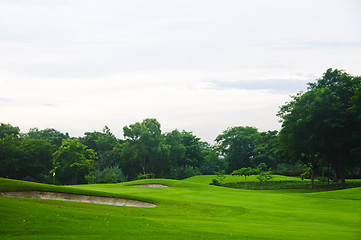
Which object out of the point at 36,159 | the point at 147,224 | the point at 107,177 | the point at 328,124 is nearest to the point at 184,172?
the point at 107,177

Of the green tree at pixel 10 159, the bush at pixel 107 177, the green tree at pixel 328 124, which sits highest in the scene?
the green tree at pixel 328 124

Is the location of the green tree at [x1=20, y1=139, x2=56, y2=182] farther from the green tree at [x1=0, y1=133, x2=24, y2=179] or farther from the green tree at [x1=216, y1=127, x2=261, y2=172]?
the green tree at [x1=216, y1=127, x2=261, y2=172]

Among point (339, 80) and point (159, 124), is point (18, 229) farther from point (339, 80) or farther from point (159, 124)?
point (159, 124)

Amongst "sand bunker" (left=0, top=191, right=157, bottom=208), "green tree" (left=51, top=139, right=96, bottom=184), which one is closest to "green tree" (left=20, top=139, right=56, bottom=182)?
"green tree" (left=51, top=139, right=96, bottom=184)

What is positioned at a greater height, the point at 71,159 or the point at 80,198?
the point at 71,159

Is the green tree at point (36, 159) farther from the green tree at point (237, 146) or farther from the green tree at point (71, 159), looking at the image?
the green tree at point (237, 146)

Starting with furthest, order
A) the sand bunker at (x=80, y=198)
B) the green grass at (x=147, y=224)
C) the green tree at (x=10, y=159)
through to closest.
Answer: the green tree at (x=10, y=159)
the sand bunker at (x=80, y=198)
the green grass at (x=147, y=224)

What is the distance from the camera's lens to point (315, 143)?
49344 mm

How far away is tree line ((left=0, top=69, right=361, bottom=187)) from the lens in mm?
49125

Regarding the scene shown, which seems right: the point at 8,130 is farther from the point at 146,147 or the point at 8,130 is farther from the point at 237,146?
the point at 237,146

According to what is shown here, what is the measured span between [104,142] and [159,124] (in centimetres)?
2353

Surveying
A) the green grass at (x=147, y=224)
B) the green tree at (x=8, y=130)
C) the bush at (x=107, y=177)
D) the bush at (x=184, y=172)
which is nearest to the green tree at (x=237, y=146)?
the bush at (x=184, y=172)

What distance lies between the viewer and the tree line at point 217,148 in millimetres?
Result: 49125

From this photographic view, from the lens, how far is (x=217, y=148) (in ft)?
336
